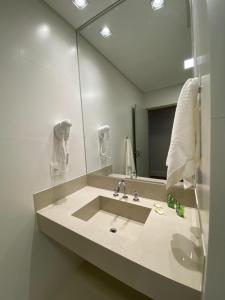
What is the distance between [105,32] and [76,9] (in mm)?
290

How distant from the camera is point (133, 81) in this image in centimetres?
135

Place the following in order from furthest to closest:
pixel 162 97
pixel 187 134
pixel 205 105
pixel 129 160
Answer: pixel 129 160 < pixel 162 97 < pixel 187 134 < pixel 205 105

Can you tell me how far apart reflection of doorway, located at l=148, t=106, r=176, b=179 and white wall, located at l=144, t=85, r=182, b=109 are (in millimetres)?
45

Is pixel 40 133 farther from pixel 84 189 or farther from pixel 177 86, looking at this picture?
pixel 177 86

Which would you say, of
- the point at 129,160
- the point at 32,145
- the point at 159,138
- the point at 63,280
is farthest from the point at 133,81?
the point at 63,280

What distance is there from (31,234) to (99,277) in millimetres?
770

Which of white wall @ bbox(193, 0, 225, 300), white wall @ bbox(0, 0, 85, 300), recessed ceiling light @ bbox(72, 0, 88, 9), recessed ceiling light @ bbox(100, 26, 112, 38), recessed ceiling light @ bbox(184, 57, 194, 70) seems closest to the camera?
white wall @ bbox(193, 0, 225, 300)

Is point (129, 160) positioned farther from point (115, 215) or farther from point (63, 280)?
point (63, 280)

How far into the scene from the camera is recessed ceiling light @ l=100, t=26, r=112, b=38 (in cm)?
136

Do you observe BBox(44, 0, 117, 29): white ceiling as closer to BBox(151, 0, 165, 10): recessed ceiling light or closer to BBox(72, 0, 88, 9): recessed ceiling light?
BBox(72, 0, 88, 9): recessed ceiling light

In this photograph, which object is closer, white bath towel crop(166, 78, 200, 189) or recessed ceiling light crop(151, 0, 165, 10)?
white bath towel crop(166, 78, 200, 189)

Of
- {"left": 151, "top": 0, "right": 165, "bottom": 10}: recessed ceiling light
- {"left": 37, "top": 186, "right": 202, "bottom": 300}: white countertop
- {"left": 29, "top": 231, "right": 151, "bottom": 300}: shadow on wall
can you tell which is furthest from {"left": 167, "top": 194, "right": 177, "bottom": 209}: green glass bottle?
{"left": 151, "top": 0, "right": 165, "bottom": 10}: recessed ceiling light

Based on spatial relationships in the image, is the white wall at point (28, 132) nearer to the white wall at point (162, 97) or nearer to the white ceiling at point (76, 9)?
the white ceiling at point (76, 9)

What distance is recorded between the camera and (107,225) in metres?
1.21
